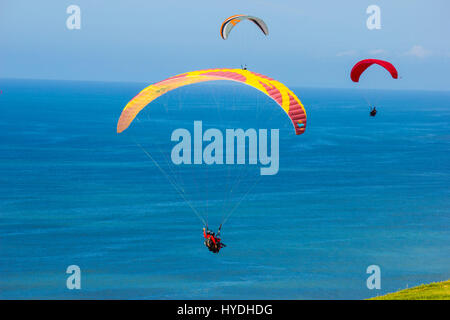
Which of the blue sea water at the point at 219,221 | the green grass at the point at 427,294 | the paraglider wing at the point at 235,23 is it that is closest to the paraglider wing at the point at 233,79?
the paraglider wing at the point at 235,23

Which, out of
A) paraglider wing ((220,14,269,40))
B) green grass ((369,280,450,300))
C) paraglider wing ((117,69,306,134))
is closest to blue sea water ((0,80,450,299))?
green grass ((369,280,450,300))

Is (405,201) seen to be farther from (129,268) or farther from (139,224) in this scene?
(129,268)

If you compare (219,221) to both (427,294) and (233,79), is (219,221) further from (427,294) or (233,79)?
(233,79)

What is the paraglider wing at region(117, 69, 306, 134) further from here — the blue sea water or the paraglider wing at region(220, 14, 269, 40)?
the blue sea water

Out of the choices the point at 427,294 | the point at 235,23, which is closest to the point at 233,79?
the point at 235,23

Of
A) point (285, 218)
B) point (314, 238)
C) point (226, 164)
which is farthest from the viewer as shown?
point (226, 164)

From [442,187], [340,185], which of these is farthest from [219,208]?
[442,187]
